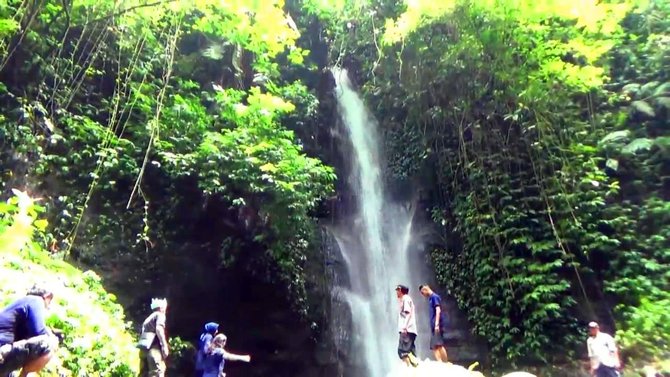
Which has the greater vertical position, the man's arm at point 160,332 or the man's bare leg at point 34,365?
the man's arm at point 160,332

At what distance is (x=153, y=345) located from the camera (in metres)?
6.56

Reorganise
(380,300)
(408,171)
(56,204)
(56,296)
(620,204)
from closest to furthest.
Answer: (56,296)
(56,204)
(620,204)
(380,300)
(408,171)

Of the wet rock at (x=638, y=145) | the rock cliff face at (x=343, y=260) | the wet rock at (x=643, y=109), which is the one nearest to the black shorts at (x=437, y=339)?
the rock cliff face at (x=343, y=260)

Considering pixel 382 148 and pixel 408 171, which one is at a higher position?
pixel 382 148

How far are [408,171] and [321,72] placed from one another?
430 cm

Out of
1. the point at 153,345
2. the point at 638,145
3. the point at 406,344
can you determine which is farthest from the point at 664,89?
the point at 153,345

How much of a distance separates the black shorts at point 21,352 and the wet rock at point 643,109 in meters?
11.6

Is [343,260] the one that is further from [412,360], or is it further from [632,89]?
[632,89]

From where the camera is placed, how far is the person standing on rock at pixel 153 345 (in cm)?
645

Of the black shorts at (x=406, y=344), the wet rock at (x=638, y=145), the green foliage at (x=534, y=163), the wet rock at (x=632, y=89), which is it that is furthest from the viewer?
the wet rock at (x=632, y=89)

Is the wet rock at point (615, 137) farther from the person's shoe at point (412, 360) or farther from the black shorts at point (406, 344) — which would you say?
the person's shoe at point (412, 360)

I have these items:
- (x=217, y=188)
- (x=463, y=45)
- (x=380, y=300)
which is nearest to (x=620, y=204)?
(x=463, y=45)

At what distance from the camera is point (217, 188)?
10.3 m

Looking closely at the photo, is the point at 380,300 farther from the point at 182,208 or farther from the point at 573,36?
the point at 573,36
